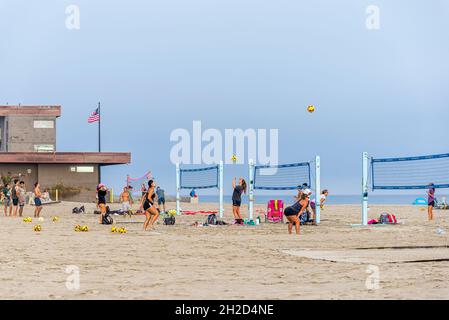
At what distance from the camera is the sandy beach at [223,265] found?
28.1 feet

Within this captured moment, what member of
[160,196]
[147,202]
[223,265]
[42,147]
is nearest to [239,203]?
[147,202]

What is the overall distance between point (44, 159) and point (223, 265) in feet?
160

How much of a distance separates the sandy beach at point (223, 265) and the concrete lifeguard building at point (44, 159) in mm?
39887

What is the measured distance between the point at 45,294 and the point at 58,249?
6166mm

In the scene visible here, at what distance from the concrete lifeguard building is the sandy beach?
131 feet

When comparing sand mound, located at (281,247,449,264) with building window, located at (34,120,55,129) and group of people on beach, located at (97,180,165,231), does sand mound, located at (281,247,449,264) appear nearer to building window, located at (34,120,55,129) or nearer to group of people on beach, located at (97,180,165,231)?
group of people on beach, located at (97,180,165,231)

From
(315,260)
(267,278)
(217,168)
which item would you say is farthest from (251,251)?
(217,168)

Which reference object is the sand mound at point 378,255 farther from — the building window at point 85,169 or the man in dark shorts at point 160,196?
the building window at point 85,169

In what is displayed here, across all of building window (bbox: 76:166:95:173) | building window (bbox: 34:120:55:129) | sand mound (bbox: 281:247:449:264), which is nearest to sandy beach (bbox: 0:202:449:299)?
sand mound (bbox: 281:247:449:264)

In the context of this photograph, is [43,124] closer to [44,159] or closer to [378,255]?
[44,159]

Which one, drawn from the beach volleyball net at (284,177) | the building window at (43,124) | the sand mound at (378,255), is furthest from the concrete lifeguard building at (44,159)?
the sand mound at (378,255)

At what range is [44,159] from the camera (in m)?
58.4

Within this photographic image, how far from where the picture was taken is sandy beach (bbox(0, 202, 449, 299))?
857 centimetres
